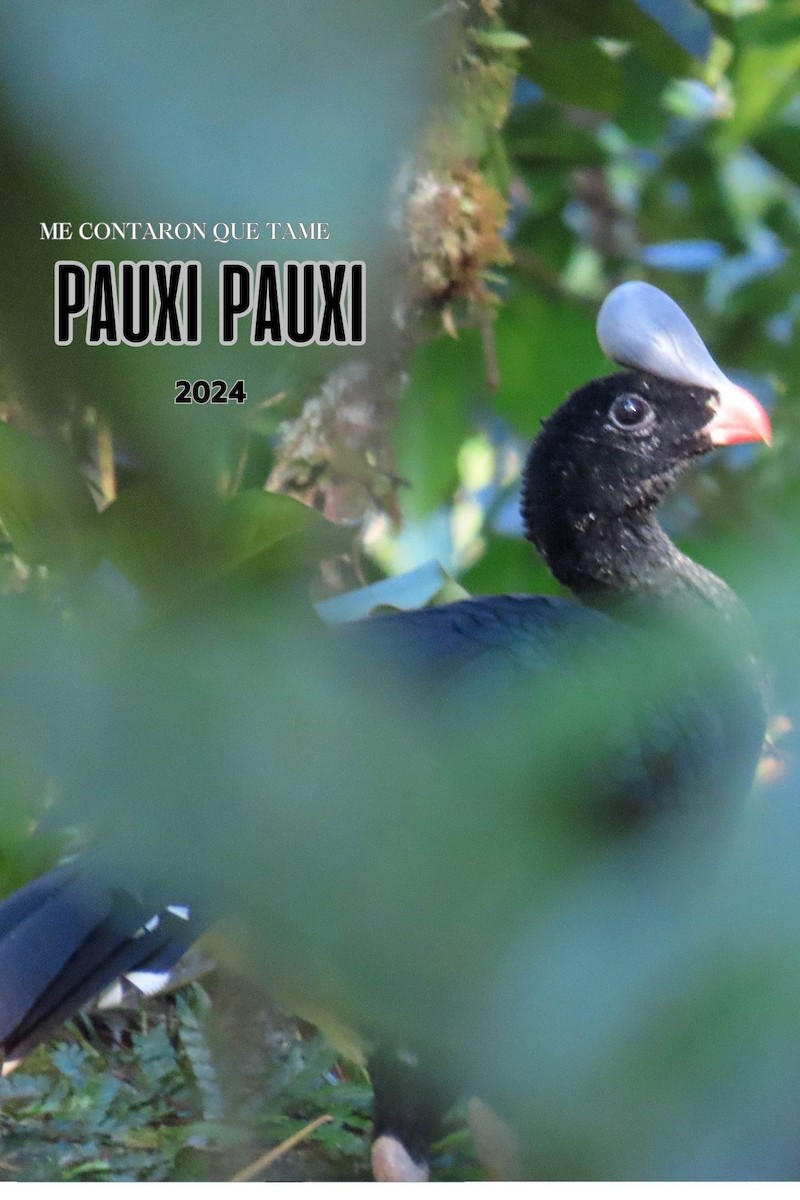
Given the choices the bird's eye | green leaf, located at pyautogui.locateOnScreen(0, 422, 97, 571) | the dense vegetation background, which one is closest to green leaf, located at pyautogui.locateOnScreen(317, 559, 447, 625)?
the dense vegetation background

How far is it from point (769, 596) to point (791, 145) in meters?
0.54

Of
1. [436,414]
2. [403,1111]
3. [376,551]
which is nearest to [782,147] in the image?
[436,414]

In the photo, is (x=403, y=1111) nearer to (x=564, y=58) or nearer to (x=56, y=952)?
(x=56, y=952)

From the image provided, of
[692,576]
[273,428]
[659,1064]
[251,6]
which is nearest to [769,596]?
[692,576]

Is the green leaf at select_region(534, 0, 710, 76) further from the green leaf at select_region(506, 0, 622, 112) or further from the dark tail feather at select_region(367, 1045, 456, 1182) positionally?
the dark tail feather at select_region(367, 1045, 456, 1182)

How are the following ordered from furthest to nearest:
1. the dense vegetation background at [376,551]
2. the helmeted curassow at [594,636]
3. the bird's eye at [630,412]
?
the bird's eye at [630,412]
the helmeted curassow at [594,636]
the dense vegetation background at [376,551]

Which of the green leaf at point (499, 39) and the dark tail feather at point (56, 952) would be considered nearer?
the dark tail feather at point (56, 952)

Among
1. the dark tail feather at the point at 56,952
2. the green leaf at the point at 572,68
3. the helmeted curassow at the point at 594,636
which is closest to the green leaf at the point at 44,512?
the helmeted curassow at the point at 594,636

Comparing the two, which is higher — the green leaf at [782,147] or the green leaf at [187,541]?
the green leaf at [782,147]

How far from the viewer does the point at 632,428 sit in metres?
1.16

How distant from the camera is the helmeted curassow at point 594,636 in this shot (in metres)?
0.77

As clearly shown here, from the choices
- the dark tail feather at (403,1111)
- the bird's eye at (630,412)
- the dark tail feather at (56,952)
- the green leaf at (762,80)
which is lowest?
the dark tail feather at (403,1111)

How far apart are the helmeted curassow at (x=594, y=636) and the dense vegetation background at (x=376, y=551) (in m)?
0.03

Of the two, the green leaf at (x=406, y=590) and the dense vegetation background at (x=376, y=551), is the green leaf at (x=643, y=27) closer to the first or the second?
the dense vegetation background at (x=376, y=551)
